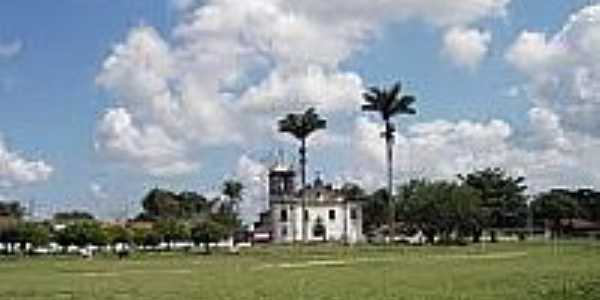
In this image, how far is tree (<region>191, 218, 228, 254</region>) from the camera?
14900 centimetres

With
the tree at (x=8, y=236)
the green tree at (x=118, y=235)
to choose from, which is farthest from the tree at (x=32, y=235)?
the green tree at (x=118, y=235)

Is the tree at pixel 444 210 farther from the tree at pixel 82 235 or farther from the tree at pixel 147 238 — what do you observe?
the tree at pixel 82 235

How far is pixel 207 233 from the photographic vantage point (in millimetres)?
149125

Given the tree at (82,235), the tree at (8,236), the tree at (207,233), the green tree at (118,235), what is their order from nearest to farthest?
the tree at (8,236)
the tree at (82,235)
the tree at (207,233)
the green tree at (118,235)

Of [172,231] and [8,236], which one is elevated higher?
[172,231]

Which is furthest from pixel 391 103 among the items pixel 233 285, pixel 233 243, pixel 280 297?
pixel 280 297

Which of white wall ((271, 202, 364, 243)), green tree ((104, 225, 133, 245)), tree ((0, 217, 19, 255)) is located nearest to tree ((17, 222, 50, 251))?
tree ((0, 217, 19, 255))

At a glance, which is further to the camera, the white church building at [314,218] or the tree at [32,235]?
the white church building at [314,218]

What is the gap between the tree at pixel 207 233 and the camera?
489 feet

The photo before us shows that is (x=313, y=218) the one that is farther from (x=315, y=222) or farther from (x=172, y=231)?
(x=172, y=231)

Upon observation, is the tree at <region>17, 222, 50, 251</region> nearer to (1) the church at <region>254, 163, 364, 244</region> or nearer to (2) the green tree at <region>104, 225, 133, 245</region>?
(2) the green tree at <region>104, 225, 133, 245</region>

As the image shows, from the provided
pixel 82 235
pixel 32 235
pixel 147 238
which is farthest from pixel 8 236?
pixel 147 238

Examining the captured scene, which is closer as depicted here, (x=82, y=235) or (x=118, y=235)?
(x=82, y=235)

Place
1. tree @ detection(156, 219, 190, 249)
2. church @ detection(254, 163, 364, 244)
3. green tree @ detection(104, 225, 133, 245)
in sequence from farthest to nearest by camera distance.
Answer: church @ detection(254, 163, 364, 244) < tree @ detection(156, 219, 190, 249) < green tree @ detection(104, 225, 133, 245)
